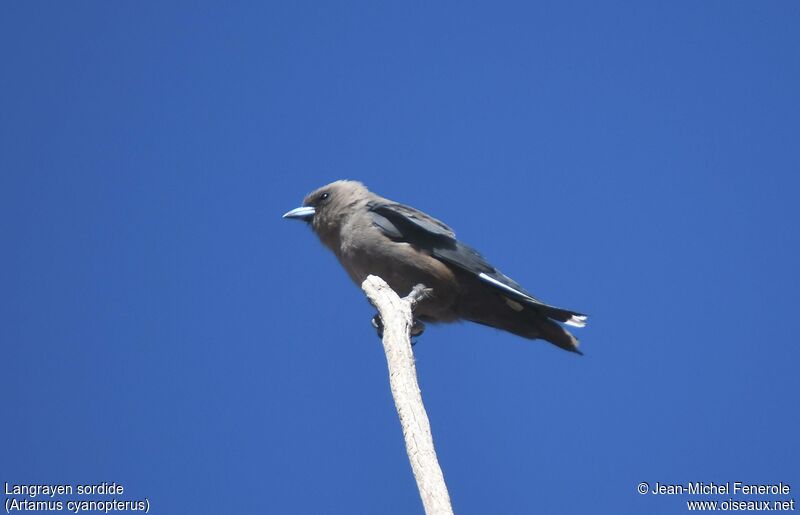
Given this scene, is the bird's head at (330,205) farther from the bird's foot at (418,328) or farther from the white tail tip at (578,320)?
the white tail tip at (578,320)

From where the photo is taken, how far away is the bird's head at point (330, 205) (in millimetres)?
6438

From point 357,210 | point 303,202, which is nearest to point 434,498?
point 357,210

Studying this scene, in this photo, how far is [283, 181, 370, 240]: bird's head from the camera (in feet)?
21.1

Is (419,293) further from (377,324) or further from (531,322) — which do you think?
(531,322)

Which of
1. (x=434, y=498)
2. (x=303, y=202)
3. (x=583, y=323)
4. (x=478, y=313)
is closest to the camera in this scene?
(x=434, y=498)

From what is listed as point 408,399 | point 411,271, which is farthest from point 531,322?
point 408,399

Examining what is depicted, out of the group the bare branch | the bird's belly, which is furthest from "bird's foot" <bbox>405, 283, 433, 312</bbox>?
the bare branch

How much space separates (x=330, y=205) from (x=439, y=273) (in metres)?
1.13

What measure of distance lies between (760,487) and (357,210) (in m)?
3.77

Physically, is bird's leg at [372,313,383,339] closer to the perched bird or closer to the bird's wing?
the perched bird

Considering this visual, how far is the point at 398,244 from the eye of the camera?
595 cm

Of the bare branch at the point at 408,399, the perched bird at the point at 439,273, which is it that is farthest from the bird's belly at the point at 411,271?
the bare branch at the point at 408,399

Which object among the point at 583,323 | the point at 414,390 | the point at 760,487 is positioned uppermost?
the point at 583,323

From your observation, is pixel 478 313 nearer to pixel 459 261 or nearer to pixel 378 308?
pixel 459 261
